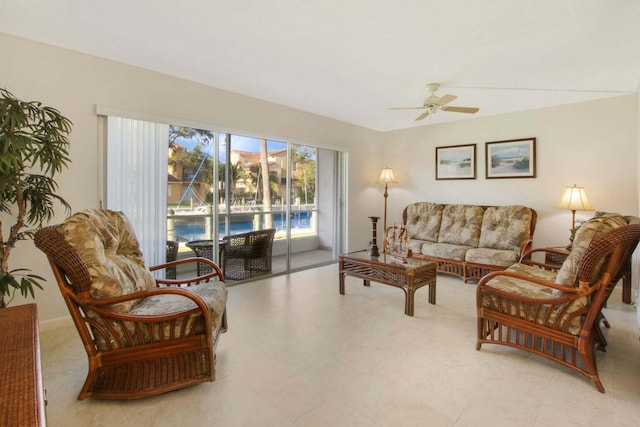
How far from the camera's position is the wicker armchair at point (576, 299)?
1899mm

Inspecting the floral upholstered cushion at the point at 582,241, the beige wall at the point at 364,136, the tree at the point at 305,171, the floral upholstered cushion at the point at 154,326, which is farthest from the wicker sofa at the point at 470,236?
the floral upholstered cushion at the point at 154,326

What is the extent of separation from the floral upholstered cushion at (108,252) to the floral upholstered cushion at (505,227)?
4209 mm

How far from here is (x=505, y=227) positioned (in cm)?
439

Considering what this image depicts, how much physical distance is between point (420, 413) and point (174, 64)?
355 centimetres

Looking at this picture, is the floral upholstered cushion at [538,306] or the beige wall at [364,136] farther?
the beige wall at [364,136]

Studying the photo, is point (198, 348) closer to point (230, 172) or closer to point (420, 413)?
point (420, 413)

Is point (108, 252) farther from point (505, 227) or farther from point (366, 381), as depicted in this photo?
point (505, 227)

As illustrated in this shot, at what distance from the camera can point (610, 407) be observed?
177cm

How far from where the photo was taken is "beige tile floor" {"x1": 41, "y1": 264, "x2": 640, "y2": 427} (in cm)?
169

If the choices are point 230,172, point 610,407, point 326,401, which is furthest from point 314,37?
point 610,407

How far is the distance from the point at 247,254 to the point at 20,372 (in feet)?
11.4

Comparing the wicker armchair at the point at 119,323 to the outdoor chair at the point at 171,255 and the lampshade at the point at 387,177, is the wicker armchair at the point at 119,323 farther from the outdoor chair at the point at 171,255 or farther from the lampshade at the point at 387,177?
the lampshade at the point at 387,177

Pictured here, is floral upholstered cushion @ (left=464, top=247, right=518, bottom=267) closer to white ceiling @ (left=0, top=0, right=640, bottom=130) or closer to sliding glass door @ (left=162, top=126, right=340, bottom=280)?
white ceiling @ (left=0, top=0, right=640, bottom=130)

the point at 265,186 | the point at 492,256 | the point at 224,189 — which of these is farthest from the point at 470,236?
the point at 224,189
